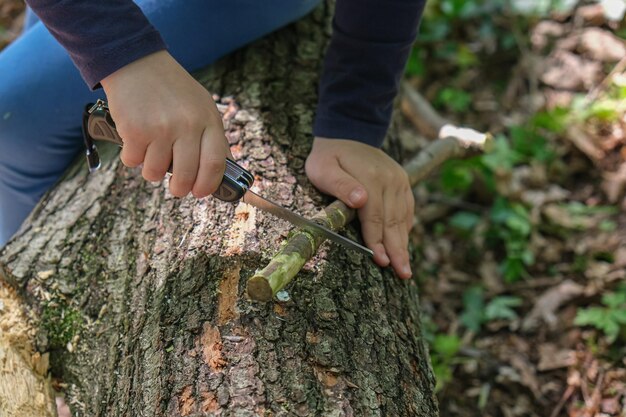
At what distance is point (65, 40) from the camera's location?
1.42m

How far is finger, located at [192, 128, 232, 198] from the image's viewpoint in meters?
1.35

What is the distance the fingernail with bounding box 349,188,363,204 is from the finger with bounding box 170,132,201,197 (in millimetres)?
493

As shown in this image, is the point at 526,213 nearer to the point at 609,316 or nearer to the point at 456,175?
the point at 456,175

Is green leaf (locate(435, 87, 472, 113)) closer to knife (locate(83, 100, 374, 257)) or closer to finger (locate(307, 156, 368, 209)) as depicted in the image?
finger (locate(307, 156, 368, 209))

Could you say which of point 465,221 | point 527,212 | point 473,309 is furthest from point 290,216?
point 527,212

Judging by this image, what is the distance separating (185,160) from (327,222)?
406 mm

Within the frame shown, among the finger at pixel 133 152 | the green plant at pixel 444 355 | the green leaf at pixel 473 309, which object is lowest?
the green leaf at pixel 473 309

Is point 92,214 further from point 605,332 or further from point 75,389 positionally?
point 605,332

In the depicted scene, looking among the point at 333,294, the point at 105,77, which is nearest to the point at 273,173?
the point at 333,294

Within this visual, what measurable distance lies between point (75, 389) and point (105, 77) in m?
0.83

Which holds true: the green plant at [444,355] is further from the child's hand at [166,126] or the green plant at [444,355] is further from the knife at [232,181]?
the child's hand at [166,126]

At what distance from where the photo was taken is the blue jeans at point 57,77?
6.34 feet

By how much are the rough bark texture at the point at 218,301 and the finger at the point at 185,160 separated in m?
0.26

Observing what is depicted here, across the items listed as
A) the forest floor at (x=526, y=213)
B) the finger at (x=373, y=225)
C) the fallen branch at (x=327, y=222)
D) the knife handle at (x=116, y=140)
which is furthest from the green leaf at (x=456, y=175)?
the knife handle at (x=116, y=140)
